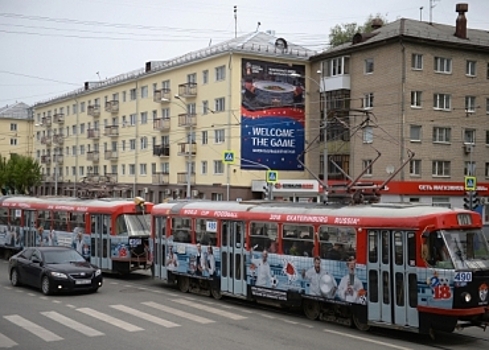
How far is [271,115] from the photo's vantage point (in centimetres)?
5194

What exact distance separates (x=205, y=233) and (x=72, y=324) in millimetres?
5812

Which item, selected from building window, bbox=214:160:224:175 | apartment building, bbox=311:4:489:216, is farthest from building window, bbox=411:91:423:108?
building window, bbox=214:160:224:175

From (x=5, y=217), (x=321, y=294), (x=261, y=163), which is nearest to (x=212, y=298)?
(x=321, y=294)

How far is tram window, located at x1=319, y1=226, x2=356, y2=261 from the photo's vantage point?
608 inches

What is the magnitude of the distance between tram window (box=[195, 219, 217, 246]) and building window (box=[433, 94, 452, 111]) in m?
30.5

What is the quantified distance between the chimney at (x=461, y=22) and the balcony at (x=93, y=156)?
1477 inches

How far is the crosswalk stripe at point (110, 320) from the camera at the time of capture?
15203 millimetres

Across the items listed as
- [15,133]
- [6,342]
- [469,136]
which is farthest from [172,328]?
[15,133]

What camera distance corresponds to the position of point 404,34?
4588cm

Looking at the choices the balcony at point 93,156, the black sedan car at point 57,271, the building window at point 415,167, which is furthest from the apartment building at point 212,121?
the black sedan car at point 57,271

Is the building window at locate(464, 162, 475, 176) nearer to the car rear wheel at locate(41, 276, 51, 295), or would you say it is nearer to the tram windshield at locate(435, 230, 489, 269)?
the car rear wheel at locate(41, 276, 51, 295)

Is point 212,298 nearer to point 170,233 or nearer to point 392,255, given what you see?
point 170,233

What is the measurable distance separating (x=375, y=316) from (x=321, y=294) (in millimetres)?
1860

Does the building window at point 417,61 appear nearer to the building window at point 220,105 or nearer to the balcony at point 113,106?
the building window at point 220,105
